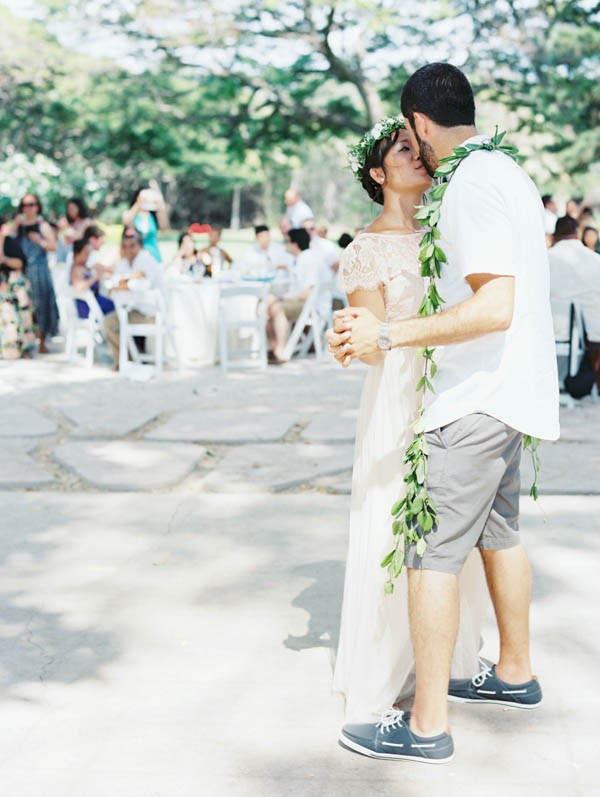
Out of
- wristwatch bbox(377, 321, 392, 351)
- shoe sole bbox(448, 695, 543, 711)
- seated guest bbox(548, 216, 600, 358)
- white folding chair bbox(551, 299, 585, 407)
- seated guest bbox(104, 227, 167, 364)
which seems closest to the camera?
wristwatch bbox(377, 321, 392, 351)

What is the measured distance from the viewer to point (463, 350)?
2770 millimetres

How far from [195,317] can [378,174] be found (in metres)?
7.91

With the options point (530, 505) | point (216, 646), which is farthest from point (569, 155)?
point (216, 646)

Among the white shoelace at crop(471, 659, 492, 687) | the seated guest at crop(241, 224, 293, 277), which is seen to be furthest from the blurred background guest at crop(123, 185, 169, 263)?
the white shoelace at crop(471, 659, 492, 687)

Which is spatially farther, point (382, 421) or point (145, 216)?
point (145, 216)

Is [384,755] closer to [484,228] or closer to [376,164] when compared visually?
[484,228]

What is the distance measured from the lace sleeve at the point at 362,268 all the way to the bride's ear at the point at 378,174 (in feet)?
0.68

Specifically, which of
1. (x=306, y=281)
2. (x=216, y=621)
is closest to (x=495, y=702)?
(x=216, y=621)

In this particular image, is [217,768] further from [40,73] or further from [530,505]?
[40,73]

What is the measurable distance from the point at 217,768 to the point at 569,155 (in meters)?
21.0

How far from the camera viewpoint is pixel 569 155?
2222cm

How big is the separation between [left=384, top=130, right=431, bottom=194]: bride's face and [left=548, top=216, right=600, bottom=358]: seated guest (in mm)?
5188

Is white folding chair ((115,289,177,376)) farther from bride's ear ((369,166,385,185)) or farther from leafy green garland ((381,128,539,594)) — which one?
leafy green garland ((381,128,539,594))

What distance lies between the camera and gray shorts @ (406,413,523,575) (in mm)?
2766
